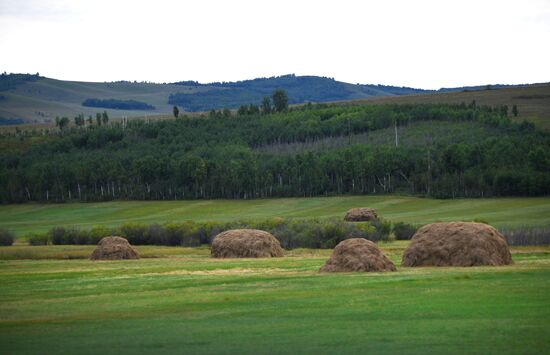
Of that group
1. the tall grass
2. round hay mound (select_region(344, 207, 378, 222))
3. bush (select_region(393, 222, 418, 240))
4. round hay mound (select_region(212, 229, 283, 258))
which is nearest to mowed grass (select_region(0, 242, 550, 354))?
round hay mound (select_region(212, 229, 283, 258))

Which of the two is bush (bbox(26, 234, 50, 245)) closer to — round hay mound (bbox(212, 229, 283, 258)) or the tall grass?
the tall grass

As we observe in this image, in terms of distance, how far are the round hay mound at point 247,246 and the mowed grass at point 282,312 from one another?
999 cm

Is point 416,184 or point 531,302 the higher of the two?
point 531,302

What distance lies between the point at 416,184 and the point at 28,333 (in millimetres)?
128182

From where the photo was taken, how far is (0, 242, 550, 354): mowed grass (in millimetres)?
21266

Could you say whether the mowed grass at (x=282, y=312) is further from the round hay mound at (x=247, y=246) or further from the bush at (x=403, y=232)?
the bush at (x=403, y=232)

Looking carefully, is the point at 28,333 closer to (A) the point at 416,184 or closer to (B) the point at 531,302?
(B) the point at 531,302

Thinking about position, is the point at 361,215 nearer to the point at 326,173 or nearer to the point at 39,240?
the point at 39,240

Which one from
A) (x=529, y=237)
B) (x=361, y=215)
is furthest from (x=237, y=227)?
(x=361, y=215)

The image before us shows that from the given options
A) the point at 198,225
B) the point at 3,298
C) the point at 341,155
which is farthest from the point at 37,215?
the point at 3,298

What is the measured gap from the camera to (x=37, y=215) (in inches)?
5778

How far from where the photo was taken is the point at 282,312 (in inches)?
1038

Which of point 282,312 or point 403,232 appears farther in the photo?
point 403,232

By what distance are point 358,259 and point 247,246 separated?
46.1ft
